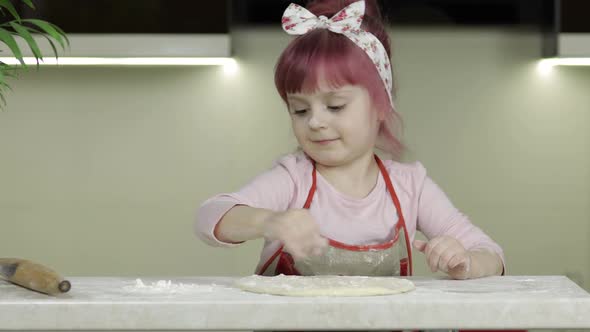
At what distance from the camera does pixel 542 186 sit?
296cm

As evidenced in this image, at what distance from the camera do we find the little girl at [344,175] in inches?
57.2

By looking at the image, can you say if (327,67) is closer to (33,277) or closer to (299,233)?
(299,233)

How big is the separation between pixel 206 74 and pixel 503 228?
107cm

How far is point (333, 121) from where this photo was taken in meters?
1.46

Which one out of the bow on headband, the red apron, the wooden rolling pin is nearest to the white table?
the wooden rolling pin

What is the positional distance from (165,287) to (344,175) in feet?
1.66

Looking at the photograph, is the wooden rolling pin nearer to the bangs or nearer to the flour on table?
the flour on table

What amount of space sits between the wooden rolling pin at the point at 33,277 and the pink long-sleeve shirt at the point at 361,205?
42 centimetres

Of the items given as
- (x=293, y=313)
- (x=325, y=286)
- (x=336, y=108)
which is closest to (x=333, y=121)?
(x=336, y=108)

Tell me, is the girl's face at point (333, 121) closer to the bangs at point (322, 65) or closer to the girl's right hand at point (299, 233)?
the bangs at point (322, 65)

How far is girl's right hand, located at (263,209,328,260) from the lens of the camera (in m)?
1.14

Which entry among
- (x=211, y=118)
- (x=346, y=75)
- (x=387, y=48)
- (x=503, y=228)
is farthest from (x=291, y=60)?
(x=503, y=228)

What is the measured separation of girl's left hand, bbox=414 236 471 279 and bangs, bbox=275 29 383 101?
0.32 metres

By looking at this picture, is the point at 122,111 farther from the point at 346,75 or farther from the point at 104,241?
the point at 346,75
